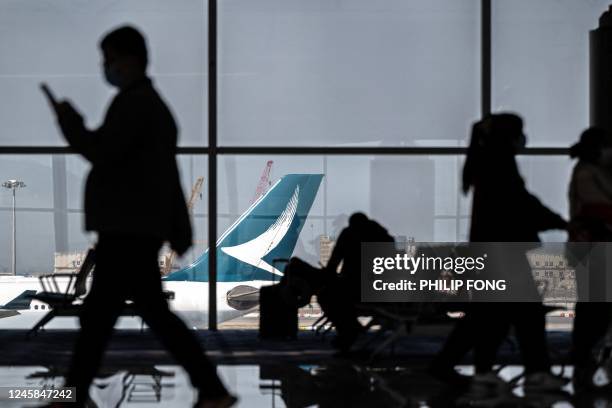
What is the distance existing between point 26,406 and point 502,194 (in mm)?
2080

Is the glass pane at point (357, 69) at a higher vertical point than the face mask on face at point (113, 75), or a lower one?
higher

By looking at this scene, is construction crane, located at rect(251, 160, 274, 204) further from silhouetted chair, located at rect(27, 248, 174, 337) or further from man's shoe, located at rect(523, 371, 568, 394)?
man's shoe, located at rect(523, 371, 568, 394)

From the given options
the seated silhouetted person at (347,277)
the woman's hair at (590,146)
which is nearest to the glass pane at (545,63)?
the seated silhouetted person at (347,277)

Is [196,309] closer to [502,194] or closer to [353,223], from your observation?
[353,223]

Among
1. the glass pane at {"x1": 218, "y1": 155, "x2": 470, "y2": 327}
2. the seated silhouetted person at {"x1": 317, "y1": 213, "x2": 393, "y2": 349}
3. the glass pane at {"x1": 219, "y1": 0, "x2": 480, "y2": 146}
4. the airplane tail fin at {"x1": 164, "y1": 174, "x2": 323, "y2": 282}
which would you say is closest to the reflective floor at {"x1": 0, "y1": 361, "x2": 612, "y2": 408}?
the seated silhouetted person at {"x1": 317, "y1": 213, "x2": 393, "y2": 349}

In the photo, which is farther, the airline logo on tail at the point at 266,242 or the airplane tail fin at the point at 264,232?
the airline logo on tail at the point at 266,242

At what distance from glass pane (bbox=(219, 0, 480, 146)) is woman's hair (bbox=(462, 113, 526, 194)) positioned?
3.87 m

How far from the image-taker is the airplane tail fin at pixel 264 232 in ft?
26.2


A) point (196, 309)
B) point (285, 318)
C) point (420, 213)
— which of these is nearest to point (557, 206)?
point (420, 213)

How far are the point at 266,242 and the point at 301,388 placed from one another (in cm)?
412

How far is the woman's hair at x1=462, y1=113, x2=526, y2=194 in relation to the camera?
13.7 ft

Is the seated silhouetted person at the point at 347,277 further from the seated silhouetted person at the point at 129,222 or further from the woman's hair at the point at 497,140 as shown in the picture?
the seated silhouetted person at the point at 129,222

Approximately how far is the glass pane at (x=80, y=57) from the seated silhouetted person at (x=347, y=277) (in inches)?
91.8

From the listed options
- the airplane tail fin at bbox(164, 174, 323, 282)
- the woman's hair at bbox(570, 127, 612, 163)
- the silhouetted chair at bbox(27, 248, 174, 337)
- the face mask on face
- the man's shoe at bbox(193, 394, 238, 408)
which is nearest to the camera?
the man's shoe at bbox(193, 394, 238, 408)
